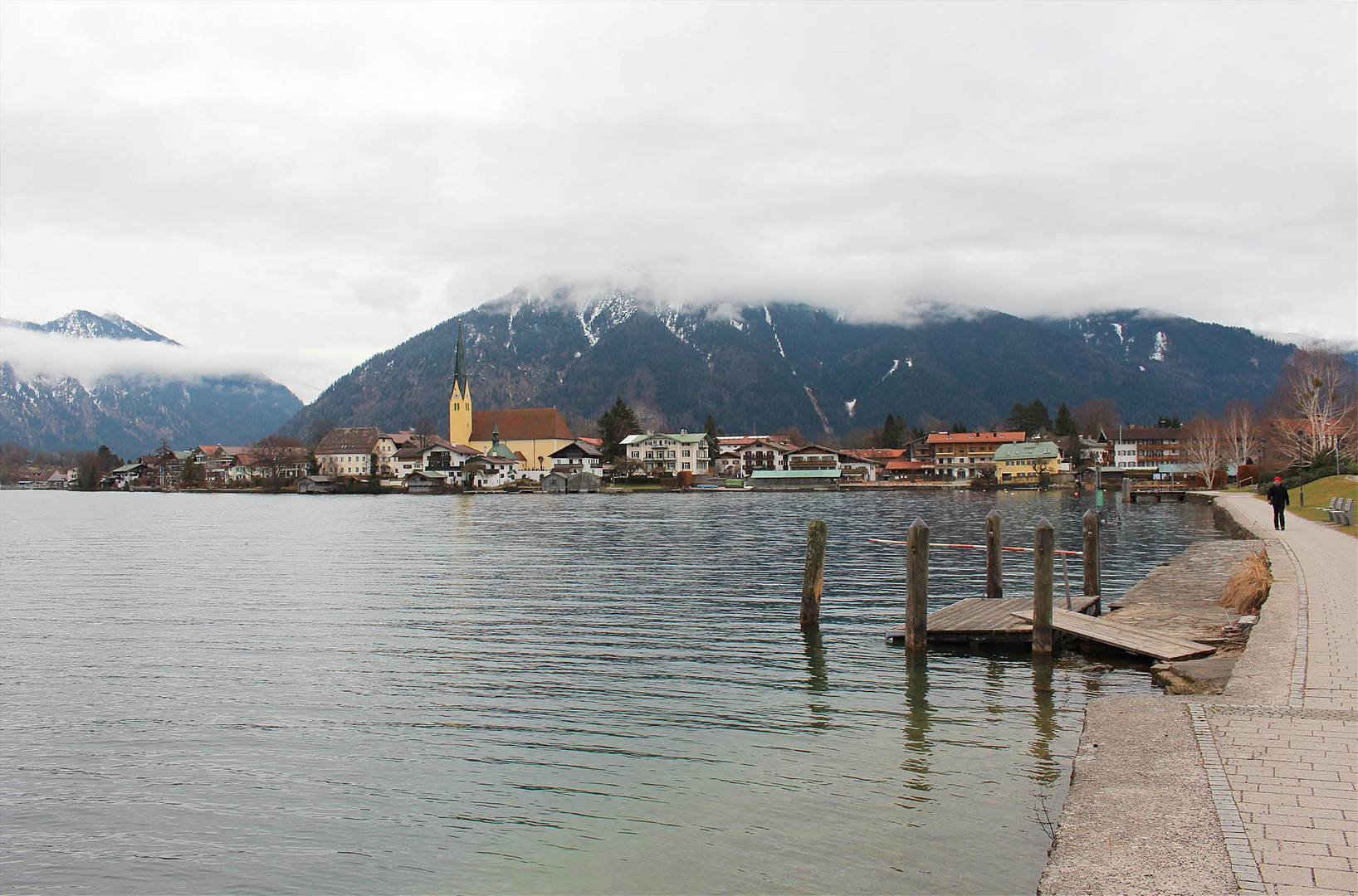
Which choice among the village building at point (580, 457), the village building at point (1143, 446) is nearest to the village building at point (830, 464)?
the village building at point (580, 457)

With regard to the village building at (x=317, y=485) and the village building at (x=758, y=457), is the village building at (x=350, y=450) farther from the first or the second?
the village building at (x=758, y=457)

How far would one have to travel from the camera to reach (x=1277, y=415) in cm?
8775

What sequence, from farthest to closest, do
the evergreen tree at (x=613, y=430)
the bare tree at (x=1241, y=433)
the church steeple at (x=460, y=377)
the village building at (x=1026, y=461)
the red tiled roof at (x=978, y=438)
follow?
1. the church steeple at (x=460, y=377)
2. the red tiled roof at (x=978, y=438)
3. the evergreen tree at (x=613, y=430)
4. the village building at (x=1026, y=461)
5. the bare tree at (x=1241, y=433)

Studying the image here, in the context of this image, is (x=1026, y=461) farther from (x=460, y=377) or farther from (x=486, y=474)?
(x=460, y=377)

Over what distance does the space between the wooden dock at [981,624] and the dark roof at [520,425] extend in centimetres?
16925

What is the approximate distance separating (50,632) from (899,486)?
131m

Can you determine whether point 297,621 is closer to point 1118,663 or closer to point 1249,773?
point 1118,663

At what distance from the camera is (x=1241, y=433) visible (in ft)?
381

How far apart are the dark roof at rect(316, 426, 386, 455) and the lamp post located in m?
153

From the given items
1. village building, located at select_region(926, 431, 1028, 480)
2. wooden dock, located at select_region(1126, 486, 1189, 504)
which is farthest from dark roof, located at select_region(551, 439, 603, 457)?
wooden dock, located at select_region(1126, 486, 1189, 504)

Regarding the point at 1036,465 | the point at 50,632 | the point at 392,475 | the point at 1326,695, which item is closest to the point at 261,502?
the point at 392,475

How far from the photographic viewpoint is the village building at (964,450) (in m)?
162

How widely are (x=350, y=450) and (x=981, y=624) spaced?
179365 millimetres

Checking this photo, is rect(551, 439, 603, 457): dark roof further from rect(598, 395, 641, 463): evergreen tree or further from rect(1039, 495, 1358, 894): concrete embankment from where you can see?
rect(1039, 495, 1358, 894): concrete embankment
